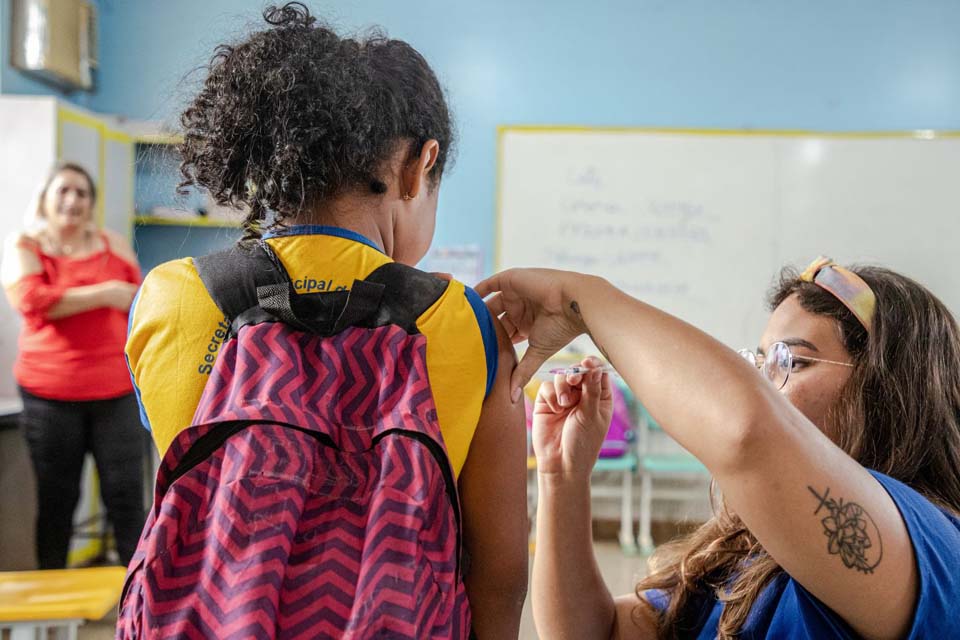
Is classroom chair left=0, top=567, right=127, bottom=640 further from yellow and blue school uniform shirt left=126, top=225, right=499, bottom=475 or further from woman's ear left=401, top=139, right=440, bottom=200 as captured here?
woman's ear left=401, top=139, right=440, bottom=200

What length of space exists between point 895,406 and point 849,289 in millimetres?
163

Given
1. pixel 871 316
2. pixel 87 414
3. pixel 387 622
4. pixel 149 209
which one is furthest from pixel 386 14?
pixel 387 622

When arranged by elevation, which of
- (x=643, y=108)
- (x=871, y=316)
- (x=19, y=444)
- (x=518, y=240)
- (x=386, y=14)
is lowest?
(x=19, y=444)

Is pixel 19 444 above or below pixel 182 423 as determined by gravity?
below

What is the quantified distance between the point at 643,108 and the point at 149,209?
276cm

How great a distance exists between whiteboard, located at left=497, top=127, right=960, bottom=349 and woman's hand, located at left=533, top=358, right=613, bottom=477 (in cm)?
347

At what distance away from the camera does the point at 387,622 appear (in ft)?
2.33

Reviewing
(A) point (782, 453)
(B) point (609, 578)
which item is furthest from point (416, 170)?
(B) point (609, 578)

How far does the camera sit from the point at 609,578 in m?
3.81

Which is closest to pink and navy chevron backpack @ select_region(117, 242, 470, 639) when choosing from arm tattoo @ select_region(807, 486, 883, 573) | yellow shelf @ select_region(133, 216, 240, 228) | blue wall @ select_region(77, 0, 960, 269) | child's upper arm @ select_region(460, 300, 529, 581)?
child's upper arm @ select_region(460, 300, 529, 581)

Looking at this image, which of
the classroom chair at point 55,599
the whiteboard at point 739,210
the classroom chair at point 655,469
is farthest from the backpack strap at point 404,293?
the whiteboard at point 739,210

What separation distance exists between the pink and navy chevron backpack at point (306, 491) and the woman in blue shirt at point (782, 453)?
0.21m

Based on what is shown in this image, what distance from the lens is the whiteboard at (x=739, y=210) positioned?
4562mm

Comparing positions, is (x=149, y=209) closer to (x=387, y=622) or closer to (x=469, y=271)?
(x=469, y=271)
